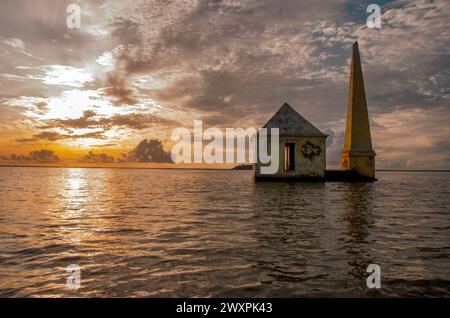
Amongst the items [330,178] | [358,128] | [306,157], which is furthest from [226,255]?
[358,128]

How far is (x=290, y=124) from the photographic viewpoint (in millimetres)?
31125

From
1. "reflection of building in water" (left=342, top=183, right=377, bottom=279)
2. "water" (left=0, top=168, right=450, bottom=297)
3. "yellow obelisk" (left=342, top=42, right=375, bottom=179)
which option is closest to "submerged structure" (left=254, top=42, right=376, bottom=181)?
"yellow obelisk" (left=342, top=42, right=375, bottom=179)

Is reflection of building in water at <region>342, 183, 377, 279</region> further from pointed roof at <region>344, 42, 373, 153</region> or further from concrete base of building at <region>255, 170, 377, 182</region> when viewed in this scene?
pointed roof at <region>344, 42, 373, 153</region>

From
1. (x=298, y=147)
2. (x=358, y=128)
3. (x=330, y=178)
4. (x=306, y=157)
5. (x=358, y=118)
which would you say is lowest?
(x=330, y=178)

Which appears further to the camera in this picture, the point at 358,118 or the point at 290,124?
the point at 358,118

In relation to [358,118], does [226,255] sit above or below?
below

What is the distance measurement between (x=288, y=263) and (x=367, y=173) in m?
32.2

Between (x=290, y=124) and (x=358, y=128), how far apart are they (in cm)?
810

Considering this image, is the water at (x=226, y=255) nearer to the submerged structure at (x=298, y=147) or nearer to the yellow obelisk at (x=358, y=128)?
the submerged structure at (x=298, y=147)

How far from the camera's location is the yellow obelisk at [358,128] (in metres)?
34.2

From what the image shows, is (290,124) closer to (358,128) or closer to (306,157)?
(306,157)

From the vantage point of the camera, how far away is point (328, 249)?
7141 mm
